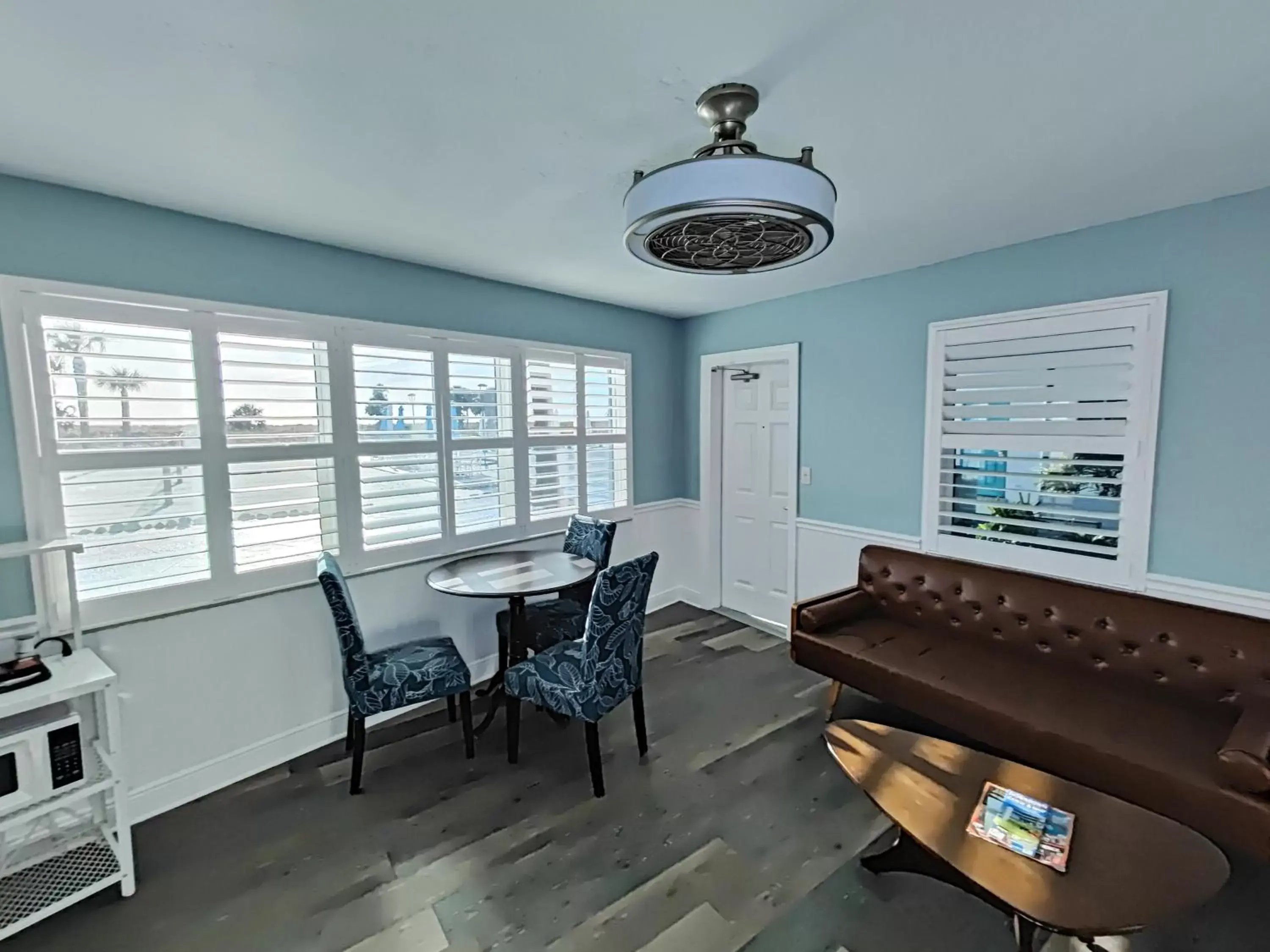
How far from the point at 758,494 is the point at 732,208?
3.14 metres

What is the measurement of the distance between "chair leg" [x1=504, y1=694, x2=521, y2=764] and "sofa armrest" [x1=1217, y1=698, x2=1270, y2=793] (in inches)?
97.7

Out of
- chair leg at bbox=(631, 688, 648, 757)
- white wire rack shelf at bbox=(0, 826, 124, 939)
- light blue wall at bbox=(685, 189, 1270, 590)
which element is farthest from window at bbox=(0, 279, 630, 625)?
light blue wall at bbox=(685, 189, 1270, 590)

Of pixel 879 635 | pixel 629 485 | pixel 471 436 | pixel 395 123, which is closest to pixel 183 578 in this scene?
pixel 471 436

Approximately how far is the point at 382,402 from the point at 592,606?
1.56 metres

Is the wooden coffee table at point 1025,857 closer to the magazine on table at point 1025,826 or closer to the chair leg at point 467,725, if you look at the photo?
the magazine on table at point 1025,826

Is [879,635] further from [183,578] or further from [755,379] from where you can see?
[183,578]

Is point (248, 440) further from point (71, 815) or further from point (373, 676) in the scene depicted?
point (71, 815)

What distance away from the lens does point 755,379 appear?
13.7 ft

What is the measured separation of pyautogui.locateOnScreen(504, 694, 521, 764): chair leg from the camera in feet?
8.30

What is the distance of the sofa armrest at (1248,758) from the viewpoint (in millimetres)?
1658

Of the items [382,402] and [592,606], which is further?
[382,402]

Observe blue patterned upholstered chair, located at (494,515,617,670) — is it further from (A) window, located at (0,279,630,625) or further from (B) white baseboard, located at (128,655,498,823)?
(B) white baseboard, located at (128,655,498,823)

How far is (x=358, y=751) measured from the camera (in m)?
2.34

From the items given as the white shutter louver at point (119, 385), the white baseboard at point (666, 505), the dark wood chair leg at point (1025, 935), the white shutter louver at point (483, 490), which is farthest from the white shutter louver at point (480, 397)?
the dark wood chair leg at point (1025, 935)
